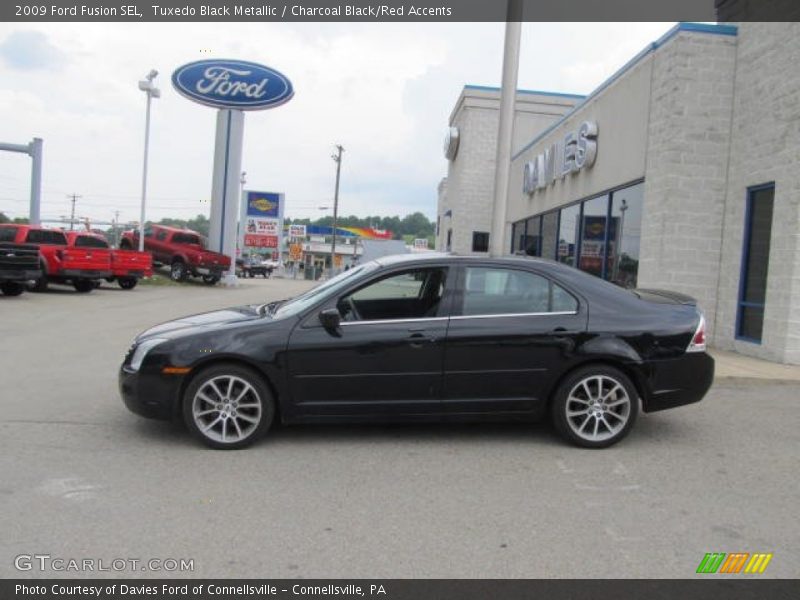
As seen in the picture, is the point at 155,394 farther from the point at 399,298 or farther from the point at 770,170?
the point at 770,170

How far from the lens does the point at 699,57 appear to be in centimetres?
1094

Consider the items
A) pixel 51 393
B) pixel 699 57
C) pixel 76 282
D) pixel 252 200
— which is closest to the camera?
pixel 51 393

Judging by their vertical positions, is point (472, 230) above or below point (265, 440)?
above

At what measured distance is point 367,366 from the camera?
5.31 m

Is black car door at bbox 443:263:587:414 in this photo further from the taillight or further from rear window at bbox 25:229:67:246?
rear window at bbox 25:229:67:246

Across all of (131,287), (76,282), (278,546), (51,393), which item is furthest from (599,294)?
(131,287)

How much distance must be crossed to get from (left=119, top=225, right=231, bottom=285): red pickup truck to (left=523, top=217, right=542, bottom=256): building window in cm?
1317

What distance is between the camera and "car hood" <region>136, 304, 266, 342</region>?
5492mm

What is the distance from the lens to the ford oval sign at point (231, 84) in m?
27.3

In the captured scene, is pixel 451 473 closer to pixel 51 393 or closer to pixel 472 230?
pixel 51 393

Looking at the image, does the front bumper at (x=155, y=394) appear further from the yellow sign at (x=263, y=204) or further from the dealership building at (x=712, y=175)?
the yellow sign at (x=263, y=204)

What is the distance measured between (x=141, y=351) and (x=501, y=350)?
2.84 m

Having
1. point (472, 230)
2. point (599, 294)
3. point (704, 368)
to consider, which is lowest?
point (704, 368)

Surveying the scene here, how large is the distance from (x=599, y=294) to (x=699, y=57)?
720cm
